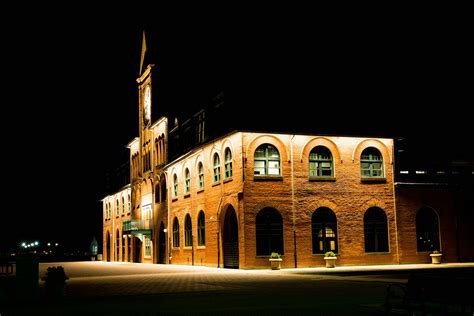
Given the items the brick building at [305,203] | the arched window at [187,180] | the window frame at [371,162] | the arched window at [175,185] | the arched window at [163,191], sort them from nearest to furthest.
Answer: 1. the brick building at [305,203]
2. the window frame at [371,162]
3. the arched window at [187,180]
4. the arched window at [175,185]
5. the arched window at [163,191]

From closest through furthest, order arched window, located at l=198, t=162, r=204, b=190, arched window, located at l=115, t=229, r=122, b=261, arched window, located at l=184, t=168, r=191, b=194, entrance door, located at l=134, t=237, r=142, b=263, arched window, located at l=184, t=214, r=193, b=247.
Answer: arched window, located at l=198, t=162, r=204, b=190, arched window, located at l=184, t=214, r=193, b=247, arched window, located at l=184, t=168, r=191, b=194, entrance door, located at l=134, t=237, r=142, b=263, arched window, located at l=115, t=229, r=122, b=261

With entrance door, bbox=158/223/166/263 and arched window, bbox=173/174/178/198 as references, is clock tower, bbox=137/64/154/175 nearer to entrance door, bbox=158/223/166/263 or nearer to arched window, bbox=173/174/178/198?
entrance door, bbox=158/223/166/263

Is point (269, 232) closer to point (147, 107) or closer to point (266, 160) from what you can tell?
point (266, 160)

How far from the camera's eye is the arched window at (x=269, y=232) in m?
33.6

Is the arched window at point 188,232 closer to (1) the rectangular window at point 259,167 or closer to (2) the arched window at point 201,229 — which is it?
(2) the arched window at point 201,229

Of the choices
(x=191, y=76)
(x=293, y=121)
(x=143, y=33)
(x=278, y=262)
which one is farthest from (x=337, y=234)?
(x=143, y=33)

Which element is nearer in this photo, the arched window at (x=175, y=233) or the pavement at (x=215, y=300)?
the pavement at (x=215, y=300)

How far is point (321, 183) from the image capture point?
35250 mm

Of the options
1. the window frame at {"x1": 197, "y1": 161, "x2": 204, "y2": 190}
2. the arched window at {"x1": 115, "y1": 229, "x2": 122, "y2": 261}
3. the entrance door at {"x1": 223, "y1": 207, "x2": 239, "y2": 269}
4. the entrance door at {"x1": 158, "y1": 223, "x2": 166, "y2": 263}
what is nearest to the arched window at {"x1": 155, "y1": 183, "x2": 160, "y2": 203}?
the entrance door at {"x1": 158, "y1": 223, "x2": 166, "y2": 263}

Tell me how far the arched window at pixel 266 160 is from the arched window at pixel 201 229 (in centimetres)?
683

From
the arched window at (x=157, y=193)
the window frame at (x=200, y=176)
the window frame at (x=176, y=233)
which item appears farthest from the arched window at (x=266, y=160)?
the arched window at (x=157, y=193)

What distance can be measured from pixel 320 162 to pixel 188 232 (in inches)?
446

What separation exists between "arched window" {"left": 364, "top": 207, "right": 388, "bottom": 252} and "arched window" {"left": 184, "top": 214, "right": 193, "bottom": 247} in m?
11.7

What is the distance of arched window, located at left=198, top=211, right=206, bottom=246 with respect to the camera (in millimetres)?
39194
